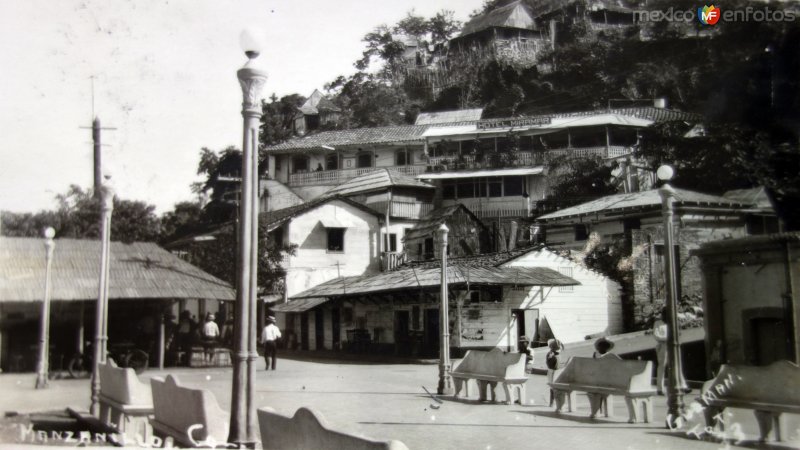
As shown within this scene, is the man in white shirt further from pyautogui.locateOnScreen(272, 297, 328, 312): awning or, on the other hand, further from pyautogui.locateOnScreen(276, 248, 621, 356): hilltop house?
pyautogui.locateOnScreen(276, 248, 621, 356): hilltop house

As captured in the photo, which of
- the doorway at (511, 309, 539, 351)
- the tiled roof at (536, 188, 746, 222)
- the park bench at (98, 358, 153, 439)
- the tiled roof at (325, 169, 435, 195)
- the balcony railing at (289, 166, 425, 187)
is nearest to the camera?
the park bench at (98, 358, 153, 439)

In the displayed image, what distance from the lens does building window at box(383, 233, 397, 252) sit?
16066mm

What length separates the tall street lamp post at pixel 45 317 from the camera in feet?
20.9

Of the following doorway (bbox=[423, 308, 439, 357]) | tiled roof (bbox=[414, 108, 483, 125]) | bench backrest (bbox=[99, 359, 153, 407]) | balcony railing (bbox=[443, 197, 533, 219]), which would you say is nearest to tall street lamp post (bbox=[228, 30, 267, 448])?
bench backrest (bbox=[99, 359, 153, 407])

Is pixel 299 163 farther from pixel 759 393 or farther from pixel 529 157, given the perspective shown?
pixel 759 393

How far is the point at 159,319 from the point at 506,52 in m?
18.5

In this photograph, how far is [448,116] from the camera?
2658 cm

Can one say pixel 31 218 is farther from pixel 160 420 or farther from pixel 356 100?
pixel 356 100

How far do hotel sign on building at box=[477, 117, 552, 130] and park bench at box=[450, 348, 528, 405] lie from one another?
28.5 feet

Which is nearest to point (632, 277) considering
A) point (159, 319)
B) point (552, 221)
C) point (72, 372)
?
point (552, 221)

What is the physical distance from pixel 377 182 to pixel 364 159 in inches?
110

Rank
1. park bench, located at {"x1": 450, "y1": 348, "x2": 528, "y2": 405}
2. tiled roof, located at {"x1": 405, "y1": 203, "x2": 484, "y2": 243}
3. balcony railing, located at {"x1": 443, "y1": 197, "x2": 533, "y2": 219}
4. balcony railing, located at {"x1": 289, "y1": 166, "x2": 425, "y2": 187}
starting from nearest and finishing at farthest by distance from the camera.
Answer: park bench, located at {"x1": 450, "y1": 348, "x2": 528, "y2": 405} < tiled roof, located at {"x1": 405, "y1": 203, "x2": 484, "y2": 243} < balcony railing, located at {"x1": 443, "y1": 197, "x2": 533, "y2": 219} < balcony railing, located at {"x1": 289, "y1": 166, "x2": 425, "y2": 187}

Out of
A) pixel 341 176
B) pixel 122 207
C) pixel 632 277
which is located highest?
pixel 341 176

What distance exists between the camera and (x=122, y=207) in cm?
748
